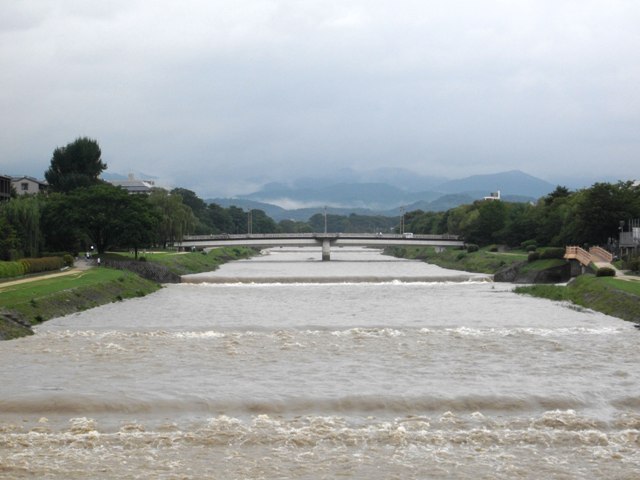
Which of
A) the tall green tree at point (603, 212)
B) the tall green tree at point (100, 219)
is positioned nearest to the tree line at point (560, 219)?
the tall green tree at point (603, 212)

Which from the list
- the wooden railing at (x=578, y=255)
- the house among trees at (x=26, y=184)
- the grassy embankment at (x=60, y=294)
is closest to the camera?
the grassy embankment at (x=60, y=294)

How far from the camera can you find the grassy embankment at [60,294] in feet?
118

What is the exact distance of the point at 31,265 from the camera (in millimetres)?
57562

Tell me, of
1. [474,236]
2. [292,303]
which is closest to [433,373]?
[292,303]

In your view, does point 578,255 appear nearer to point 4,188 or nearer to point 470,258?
point 470,258

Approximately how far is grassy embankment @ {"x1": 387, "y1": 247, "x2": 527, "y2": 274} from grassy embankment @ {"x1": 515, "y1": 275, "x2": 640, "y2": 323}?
24123 millimetres

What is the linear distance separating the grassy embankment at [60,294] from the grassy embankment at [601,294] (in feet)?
97.7

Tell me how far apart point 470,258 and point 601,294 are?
56.5m

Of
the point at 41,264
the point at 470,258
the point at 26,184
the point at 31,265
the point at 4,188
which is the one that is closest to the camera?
the point at 31,265

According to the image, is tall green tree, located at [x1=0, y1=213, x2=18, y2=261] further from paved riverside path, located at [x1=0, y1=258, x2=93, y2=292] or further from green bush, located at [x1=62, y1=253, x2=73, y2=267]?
green bush, located at [x1=62, y1=253, x2=73, y2=267]

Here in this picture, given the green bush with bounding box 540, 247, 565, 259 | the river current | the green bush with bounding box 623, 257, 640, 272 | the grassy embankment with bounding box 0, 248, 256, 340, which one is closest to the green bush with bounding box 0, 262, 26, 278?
the grassy embankment with bounding box 0, 248, 256, 340

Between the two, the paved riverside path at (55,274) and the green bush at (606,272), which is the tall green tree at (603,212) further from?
the paved riverside path at (55,274)

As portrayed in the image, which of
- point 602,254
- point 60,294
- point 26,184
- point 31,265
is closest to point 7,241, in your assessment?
point 31,265

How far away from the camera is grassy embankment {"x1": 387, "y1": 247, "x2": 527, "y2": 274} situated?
3455 inches
